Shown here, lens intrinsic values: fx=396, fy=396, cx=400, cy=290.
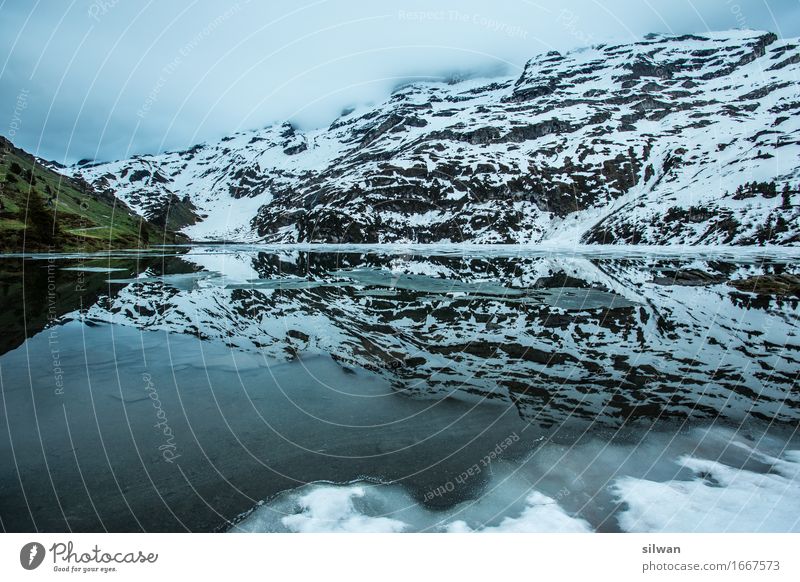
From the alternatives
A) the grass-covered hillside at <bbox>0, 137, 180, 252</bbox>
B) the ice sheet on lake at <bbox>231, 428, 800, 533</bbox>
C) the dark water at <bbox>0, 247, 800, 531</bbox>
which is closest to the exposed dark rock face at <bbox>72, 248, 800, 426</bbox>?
the dark water at <bbox>0, 247, 800, 531</bbox>

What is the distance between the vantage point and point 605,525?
5.79m

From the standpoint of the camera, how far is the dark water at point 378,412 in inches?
249

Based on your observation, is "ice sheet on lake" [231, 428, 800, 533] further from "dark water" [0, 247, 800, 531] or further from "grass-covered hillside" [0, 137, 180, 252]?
"grass-covered hillside" [0, 137, 180, 252]

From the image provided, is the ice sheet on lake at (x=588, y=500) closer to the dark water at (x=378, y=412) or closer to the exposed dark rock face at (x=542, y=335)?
the dark water at (x=378, y=412)

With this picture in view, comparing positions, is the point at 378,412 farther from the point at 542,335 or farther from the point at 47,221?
the point at 47,221

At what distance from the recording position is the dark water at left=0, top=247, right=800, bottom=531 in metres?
6.31

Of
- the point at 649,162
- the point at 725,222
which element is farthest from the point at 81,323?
the point at 649,162

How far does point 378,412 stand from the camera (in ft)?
31.8

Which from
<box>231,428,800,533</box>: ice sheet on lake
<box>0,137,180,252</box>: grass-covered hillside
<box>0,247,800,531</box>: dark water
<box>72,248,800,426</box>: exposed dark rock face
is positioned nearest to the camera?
<box>231,428,800,533</box>: ice sheet on lake

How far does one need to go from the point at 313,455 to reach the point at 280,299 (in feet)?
64.1

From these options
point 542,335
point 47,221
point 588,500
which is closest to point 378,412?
point 588,500

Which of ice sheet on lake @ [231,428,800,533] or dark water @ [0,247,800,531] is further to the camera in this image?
dark water @ [0,247,800,531]

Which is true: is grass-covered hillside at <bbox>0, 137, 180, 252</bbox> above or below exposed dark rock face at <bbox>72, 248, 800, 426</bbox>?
above
